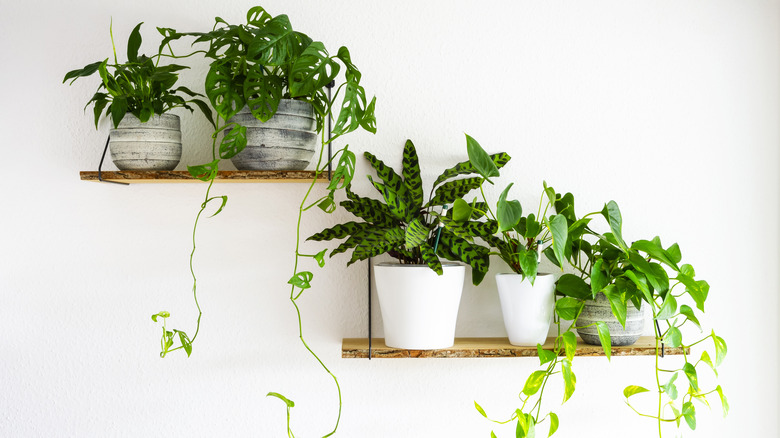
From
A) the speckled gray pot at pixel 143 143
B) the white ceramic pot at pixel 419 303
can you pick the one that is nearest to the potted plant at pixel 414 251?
the white ceramic pot at pixel 419 303

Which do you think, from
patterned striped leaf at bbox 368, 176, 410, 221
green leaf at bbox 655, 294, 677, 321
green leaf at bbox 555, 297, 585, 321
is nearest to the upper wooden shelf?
patterned striped leaf at bbox 368, 176, 410, 221

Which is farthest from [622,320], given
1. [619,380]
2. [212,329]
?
[212,329]

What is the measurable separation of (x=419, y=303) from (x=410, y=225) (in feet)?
0.48

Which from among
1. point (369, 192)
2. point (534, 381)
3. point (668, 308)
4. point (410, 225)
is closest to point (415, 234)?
point (410, 225)

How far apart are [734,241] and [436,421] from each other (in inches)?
30.5

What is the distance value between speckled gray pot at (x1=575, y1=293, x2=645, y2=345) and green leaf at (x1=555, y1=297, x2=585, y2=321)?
5 cm

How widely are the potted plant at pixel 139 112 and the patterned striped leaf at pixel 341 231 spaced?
0.32m

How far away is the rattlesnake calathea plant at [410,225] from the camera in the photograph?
1.11 metres

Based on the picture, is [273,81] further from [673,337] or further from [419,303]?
[673,337]

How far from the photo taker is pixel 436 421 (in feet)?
4.29

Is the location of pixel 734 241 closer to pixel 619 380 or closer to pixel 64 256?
pixel 619 380

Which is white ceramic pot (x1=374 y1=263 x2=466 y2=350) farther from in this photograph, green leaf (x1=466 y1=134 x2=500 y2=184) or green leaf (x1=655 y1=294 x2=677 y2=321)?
green leaf (x1=655 y1=294 x2=677 y2=321)

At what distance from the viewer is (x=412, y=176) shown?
1240mm

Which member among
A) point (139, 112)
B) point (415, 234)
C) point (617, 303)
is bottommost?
point (617, 303)
